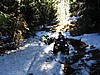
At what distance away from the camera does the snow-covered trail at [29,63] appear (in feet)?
51.9

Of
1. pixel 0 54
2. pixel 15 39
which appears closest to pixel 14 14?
pixel 15 39

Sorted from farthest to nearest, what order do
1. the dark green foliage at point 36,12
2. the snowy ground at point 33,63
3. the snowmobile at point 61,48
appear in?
1. the dark green foliage at point 36,12
2. the snowmobile at point 61,48
3. the snowy ground at point 33,63

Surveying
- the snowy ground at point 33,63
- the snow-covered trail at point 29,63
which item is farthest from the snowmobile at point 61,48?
the snow-covered trail at point 29,63

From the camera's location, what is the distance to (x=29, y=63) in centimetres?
1797

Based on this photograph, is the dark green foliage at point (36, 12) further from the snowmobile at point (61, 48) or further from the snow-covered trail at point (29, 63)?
the snowmobile at point (61, 48)

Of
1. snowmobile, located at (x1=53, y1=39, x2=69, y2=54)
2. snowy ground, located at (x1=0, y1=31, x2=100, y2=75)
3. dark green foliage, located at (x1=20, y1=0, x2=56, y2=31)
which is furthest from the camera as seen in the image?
dark green foliage, located at (x1=20, y1=0, x2=56, y2=31)

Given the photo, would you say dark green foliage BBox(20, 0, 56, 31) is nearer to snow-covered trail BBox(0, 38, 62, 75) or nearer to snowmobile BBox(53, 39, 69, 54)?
snow-covered trail BBox(0, 38, 62, 75)

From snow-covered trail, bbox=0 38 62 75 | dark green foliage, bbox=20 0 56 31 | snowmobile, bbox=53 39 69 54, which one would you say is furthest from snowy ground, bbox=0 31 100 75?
dark green foliage, bbox=20 0 56 31

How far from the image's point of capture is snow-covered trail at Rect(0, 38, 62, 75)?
1581 cm

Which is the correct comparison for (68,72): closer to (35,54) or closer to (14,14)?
(35,54)

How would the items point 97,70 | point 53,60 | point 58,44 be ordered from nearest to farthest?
point 97,70, point 53,60, point 58,44

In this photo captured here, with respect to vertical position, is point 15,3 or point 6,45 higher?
point 15,3

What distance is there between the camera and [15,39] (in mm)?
24953

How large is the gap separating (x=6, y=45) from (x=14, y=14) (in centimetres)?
393
